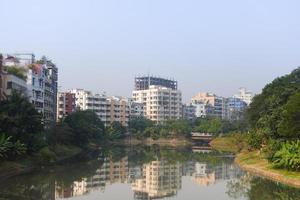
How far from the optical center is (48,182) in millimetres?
42594

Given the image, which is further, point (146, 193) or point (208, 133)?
point (208, 133)

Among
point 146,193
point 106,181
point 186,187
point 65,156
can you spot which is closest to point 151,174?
point 106,181

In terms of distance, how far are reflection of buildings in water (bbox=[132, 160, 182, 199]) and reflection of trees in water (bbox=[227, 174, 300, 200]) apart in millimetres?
4436

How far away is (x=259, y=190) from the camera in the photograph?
121ft

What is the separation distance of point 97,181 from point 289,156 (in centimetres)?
1641

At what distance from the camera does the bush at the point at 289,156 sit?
39500mm

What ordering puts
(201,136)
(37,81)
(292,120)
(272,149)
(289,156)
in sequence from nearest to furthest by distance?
(289,156) < (292,120) < (272,149) < (37,81) < (201,136)

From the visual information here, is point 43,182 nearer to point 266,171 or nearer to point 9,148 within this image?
point 9,148

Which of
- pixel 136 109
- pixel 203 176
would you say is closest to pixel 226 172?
pixel 203 176

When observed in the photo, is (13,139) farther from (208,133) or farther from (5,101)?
(208,133)

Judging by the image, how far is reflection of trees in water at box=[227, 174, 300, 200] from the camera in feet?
108

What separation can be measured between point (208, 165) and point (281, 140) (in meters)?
17.8

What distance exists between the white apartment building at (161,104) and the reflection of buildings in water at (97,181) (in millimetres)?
111353

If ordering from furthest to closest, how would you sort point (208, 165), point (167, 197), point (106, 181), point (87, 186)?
point (208, 165) < point (106, 181) < point (87, 186) < point (167, 197)
